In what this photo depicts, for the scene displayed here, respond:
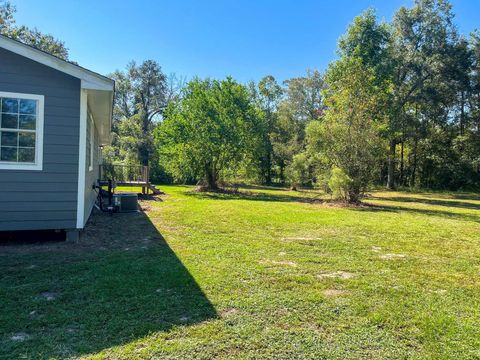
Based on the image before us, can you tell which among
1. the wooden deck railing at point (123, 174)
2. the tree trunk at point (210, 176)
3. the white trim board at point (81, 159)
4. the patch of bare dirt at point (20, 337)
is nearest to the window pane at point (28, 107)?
the white trim board at point (81, 159)

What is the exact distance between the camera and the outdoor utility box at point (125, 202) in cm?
1005

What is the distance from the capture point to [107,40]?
64.6 feet

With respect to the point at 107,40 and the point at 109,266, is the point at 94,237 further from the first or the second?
the point at 107,40

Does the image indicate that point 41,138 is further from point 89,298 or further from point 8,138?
point 89,298

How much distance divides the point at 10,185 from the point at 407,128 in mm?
26488

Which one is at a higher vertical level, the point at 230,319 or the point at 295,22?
the point at 295,22

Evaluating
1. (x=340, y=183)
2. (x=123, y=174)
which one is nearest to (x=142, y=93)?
(x=123, y=174)

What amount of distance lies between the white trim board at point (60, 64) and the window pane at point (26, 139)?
1.19m

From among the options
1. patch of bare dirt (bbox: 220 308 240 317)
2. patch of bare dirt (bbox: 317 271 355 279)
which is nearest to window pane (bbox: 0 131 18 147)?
patch of bare dirt (bbox: 220 308 240 317)

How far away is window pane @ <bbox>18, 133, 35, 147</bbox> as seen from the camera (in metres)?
5.66

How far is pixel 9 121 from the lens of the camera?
18.3 ft

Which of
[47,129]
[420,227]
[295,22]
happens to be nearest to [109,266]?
[47,129]

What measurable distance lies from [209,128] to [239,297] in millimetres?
15471

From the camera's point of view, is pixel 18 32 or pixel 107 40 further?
Result: pixel 18 32
